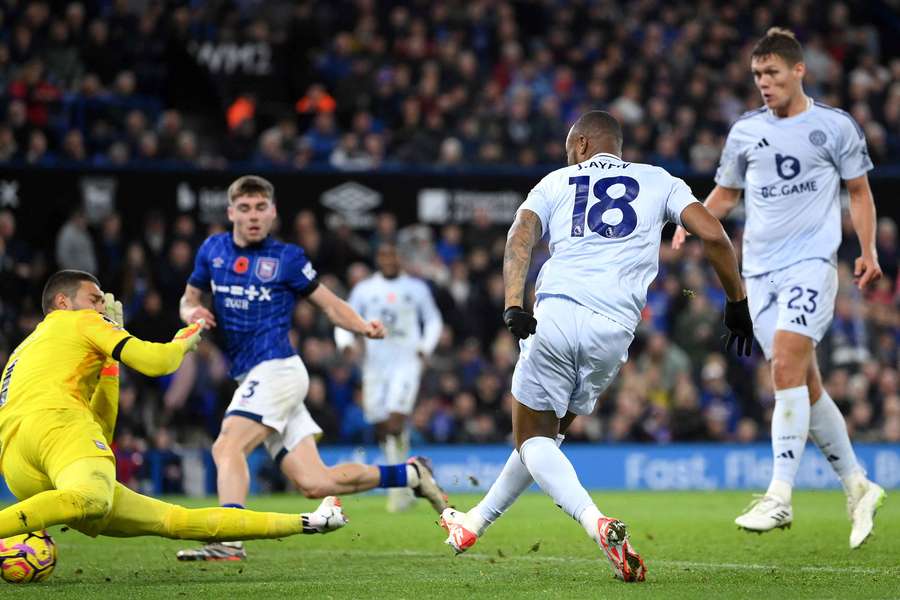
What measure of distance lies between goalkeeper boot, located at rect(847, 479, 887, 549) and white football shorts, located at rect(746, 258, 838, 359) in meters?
0.99

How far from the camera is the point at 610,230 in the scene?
689cm

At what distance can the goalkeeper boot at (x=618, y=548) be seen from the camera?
20.7 ft

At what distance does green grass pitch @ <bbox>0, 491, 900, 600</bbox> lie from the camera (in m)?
6.41

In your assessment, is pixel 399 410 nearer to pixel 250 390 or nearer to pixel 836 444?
pixel 250 390

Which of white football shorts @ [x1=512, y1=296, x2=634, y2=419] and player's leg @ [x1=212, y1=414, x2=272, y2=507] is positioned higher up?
white football shorts @ [x1=512, y1=296, x2=634, y2=419]

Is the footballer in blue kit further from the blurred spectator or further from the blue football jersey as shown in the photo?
the blurred spectator

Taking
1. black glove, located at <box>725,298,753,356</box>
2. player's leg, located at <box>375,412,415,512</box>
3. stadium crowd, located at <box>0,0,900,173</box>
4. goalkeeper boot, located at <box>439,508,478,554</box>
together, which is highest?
stadium crowd, located at <box>0,0,900,173</box>

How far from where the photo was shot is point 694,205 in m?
6.80

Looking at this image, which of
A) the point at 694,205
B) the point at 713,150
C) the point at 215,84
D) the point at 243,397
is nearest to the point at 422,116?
the point at 215,84

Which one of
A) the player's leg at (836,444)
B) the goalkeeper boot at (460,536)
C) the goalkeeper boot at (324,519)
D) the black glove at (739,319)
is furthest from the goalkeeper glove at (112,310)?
the player's leg at (836,444)

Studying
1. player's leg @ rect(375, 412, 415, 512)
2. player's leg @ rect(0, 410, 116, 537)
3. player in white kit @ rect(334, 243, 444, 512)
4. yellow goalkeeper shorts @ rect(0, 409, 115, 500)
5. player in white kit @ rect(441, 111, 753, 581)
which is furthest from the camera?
player in white kit @ rect(334, 243, 444, 512)

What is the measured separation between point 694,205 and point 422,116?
42.4ft

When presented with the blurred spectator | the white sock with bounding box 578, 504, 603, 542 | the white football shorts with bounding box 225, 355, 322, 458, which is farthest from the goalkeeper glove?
the blurred spectator

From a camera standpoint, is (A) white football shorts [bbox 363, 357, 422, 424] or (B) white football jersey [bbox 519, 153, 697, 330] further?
(A) white football shorts [bbox 363, 357, 422, 424]
